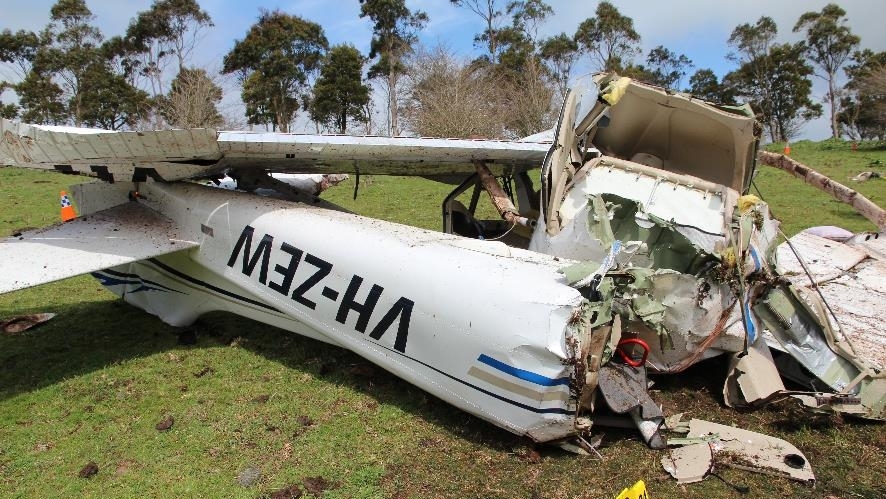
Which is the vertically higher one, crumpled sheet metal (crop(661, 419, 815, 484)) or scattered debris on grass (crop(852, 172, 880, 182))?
scattered debris on grass (crop(852, 172, 880, 182))

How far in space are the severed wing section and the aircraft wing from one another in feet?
1.86

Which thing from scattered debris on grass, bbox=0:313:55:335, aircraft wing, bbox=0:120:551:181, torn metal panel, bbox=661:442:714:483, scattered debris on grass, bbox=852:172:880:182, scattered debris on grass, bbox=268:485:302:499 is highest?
aircraft wing, bbox=0:120:551:181

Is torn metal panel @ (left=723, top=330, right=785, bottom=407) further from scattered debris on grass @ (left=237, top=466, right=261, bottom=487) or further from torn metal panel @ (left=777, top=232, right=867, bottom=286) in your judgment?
scattered debris on grass @ (left=237, top=466, right=261, bottom=487)

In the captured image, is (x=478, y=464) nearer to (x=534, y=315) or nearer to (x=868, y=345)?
(x=534, y=315)

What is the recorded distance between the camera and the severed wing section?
226 inches

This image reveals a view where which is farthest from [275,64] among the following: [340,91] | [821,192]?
[821,192]

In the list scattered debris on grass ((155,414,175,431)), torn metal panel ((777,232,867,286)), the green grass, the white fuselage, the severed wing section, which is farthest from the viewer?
the green grass

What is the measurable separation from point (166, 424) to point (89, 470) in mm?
725

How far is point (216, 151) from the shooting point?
6285 mm

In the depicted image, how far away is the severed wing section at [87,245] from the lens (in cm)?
575

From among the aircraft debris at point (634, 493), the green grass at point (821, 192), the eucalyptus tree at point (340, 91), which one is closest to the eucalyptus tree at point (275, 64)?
the eucalyptus tree at point (340, 91)

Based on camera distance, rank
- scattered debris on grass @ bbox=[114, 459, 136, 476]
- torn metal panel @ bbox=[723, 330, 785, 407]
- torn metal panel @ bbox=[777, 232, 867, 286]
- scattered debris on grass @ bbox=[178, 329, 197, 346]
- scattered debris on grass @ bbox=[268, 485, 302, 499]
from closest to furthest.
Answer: scattered debris on grass @ bbox=[268, 485, 302, 499]
scattered debris on grass @ bbox=[114, 459, 136, 476]
torn metal panel @ bbox=[723, 330, 785, 407]
scattered debris on grass @ bbox=[178, 329, 197, 346]
torn metal panel @ bbox=[777, 232, 867, 286]

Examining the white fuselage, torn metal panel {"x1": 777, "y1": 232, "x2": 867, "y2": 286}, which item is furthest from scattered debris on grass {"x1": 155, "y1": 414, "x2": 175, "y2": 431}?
torn metal panel {"x1": 777, "y1": 232, "x2": 867, "y2": 286}

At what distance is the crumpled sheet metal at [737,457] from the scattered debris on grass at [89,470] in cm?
417
